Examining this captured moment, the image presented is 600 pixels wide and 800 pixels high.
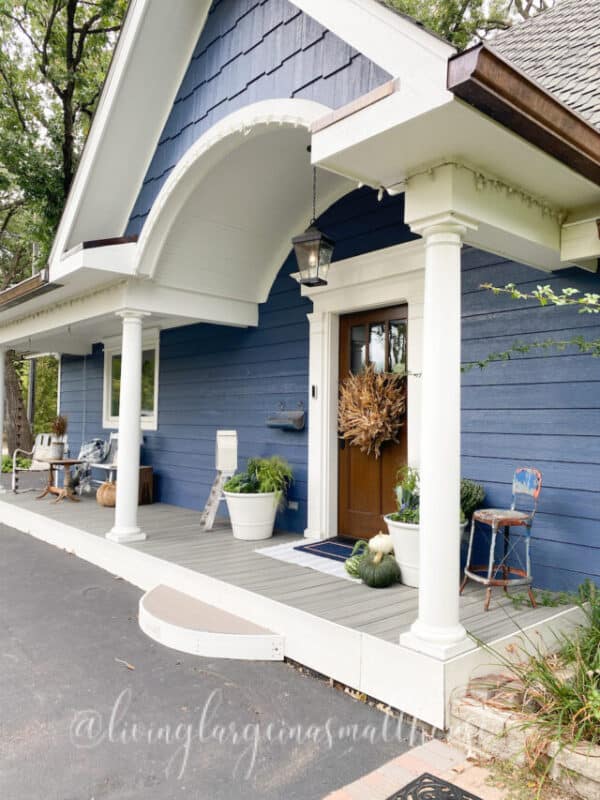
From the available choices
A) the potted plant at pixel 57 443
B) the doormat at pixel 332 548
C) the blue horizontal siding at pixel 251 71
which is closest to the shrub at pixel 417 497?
the doormat at pixel 332 548

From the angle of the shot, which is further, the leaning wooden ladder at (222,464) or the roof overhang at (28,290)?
the roof overhang at (28,290)

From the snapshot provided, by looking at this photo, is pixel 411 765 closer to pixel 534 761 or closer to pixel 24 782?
pixel 534 761

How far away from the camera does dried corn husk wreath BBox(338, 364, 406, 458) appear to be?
4.36 m

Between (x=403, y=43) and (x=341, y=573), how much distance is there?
2.99 m

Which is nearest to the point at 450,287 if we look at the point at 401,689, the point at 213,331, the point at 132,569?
the point at 401,689

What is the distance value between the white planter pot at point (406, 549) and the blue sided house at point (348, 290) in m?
0.07

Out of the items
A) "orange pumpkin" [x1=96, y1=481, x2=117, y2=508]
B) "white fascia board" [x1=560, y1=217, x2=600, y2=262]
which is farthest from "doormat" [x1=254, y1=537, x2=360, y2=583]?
"orange pumpkin" [x1=96, y1=481, x2=117, y2=508]

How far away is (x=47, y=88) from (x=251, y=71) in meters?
8.22

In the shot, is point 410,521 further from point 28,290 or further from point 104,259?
point 28,290

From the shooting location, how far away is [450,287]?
252 centimetres

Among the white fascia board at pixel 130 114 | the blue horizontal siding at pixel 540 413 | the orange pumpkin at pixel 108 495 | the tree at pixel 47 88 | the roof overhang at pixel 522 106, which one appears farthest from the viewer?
the tree at pixel 47 88

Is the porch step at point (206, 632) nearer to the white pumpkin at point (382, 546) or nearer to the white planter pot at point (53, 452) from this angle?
the white pumpkin at point (382, 546)

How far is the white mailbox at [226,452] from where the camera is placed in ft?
16.8

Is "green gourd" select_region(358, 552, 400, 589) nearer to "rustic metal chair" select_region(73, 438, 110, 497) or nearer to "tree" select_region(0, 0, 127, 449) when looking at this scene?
"rustic metal chair" select_region(73, 438, 110, 497)
